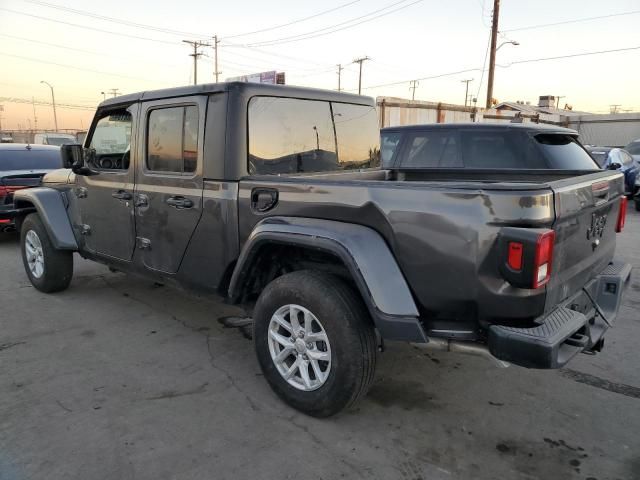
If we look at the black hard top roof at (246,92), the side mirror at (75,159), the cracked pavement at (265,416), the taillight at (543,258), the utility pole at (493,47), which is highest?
the utility pole at (493,47)

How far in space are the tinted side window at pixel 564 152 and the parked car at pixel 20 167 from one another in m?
7.35

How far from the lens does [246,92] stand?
3.28 metres

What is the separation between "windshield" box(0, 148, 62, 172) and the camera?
7.82 m

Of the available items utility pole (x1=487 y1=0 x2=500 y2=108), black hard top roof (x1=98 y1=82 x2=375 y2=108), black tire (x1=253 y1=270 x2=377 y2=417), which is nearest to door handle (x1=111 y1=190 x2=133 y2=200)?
black hard top roof (x1=98 y1=82 x2=375 y2=108)

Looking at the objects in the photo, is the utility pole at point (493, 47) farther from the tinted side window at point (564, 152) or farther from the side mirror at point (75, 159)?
the side mirror at point (75, 159)

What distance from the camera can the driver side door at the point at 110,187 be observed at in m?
4.07

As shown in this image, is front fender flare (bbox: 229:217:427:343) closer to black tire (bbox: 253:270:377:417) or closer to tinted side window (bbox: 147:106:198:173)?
black tire (bbox: 253:270:377:417)

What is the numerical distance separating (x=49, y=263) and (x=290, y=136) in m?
3.13

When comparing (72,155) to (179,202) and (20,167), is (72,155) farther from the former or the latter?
(20,167)

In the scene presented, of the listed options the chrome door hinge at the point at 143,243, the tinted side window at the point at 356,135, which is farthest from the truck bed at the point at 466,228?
the chrome door hinge at the point at 143,243

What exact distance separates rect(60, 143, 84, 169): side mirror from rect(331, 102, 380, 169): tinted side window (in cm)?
240

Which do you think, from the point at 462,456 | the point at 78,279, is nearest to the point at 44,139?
the point at 78,279

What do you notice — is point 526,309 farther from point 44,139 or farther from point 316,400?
point 44,139

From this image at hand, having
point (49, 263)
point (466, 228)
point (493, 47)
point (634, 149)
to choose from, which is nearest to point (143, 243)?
point (49, 263)
